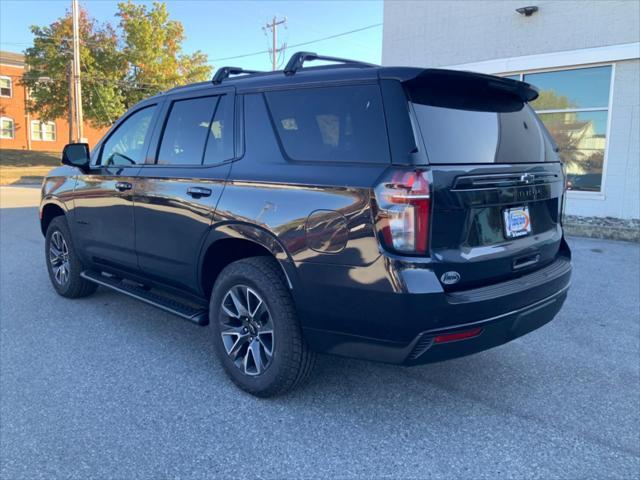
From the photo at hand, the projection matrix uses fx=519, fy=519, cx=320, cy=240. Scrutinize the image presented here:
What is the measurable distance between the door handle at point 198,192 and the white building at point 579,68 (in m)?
8.82

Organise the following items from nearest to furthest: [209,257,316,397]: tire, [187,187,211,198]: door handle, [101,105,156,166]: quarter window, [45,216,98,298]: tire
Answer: [209,257,316,397]: tire
[187,187,211,198]: door handle
[101,105,156,166]: quarter window
[45,216,98,298]: tire

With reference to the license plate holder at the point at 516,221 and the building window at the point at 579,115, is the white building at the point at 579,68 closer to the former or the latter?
the building window at the point at 579,115

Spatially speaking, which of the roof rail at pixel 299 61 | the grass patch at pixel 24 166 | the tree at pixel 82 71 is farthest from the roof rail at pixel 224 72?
the tree at pixel 82 71

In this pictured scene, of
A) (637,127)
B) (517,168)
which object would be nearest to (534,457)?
(517,168)

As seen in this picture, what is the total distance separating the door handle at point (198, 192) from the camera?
11.5 ft

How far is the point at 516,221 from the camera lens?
3014 mm

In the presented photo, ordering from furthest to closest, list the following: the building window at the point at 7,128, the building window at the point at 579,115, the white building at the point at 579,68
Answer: the building window at the point at 7,128, the building window at the point at 579,115, the white building at the point at 579,68

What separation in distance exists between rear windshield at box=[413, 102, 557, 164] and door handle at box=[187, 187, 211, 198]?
1535 millimetres

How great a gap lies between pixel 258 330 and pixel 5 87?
45.2m

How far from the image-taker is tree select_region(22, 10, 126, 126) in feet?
101

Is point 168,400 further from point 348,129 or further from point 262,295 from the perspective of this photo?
point 348,129

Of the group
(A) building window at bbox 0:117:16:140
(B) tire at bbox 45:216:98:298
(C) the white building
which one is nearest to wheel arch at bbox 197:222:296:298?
(B) tire at bbox 45:216:98:298

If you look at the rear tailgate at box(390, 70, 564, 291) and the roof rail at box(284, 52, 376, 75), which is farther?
the roof rail at box(284, 52, 376, 75)

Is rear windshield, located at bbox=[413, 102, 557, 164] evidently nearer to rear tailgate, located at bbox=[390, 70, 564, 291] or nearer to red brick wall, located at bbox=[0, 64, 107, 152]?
rear tailgate, located at bbox=[390, 70, 564, 291]
